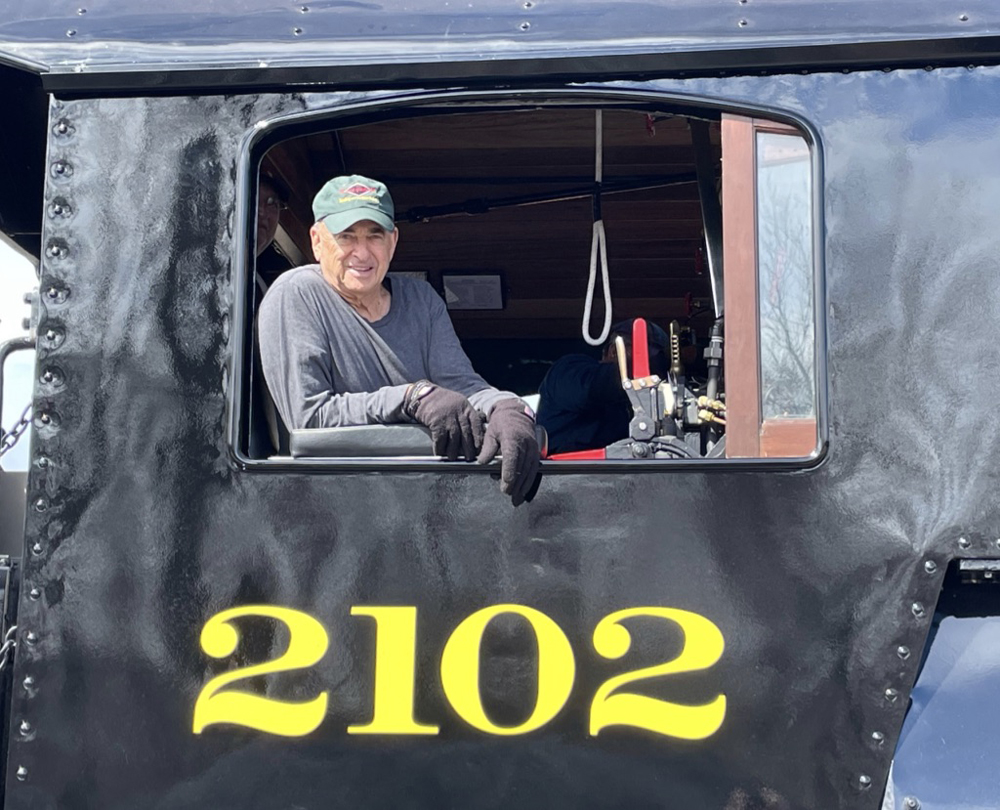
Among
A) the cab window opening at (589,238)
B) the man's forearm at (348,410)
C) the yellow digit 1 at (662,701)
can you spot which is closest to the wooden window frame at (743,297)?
the cab window opening at (589,238)

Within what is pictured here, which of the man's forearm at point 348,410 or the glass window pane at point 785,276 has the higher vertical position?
the glass window pane at point 785,276

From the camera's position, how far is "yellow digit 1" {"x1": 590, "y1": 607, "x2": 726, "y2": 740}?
6.91ft

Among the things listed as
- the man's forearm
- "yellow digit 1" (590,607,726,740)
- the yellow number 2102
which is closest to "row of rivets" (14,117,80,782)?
the yellow number 2102

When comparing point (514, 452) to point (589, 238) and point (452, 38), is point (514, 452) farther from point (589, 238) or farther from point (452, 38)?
point (589, 238)

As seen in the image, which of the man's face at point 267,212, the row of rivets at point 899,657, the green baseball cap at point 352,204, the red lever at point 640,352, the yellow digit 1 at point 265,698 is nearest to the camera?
the row of rivets at point 899,657

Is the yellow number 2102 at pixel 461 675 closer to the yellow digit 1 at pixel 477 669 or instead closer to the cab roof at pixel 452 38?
the yellow digit 1 at pixel 477 669

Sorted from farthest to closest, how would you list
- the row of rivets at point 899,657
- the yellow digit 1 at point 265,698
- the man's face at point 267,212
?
1. the man's face at point 267,212
2. the yellow digit 1 at point 265,698
3. the row of rivets at point 899,657

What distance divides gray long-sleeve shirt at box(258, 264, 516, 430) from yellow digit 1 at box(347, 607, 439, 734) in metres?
0.38

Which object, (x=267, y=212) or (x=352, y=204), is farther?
(x=267, y=212)

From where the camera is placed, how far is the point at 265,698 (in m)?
2.17

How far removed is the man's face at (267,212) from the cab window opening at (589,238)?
60 mm

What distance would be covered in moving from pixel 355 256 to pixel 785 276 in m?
0.86

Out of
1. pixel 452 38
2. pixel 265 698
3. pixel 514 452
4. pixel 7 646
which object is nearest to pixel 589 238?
pixel 452 38

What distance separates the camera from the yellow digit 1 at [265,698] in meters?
2.16
